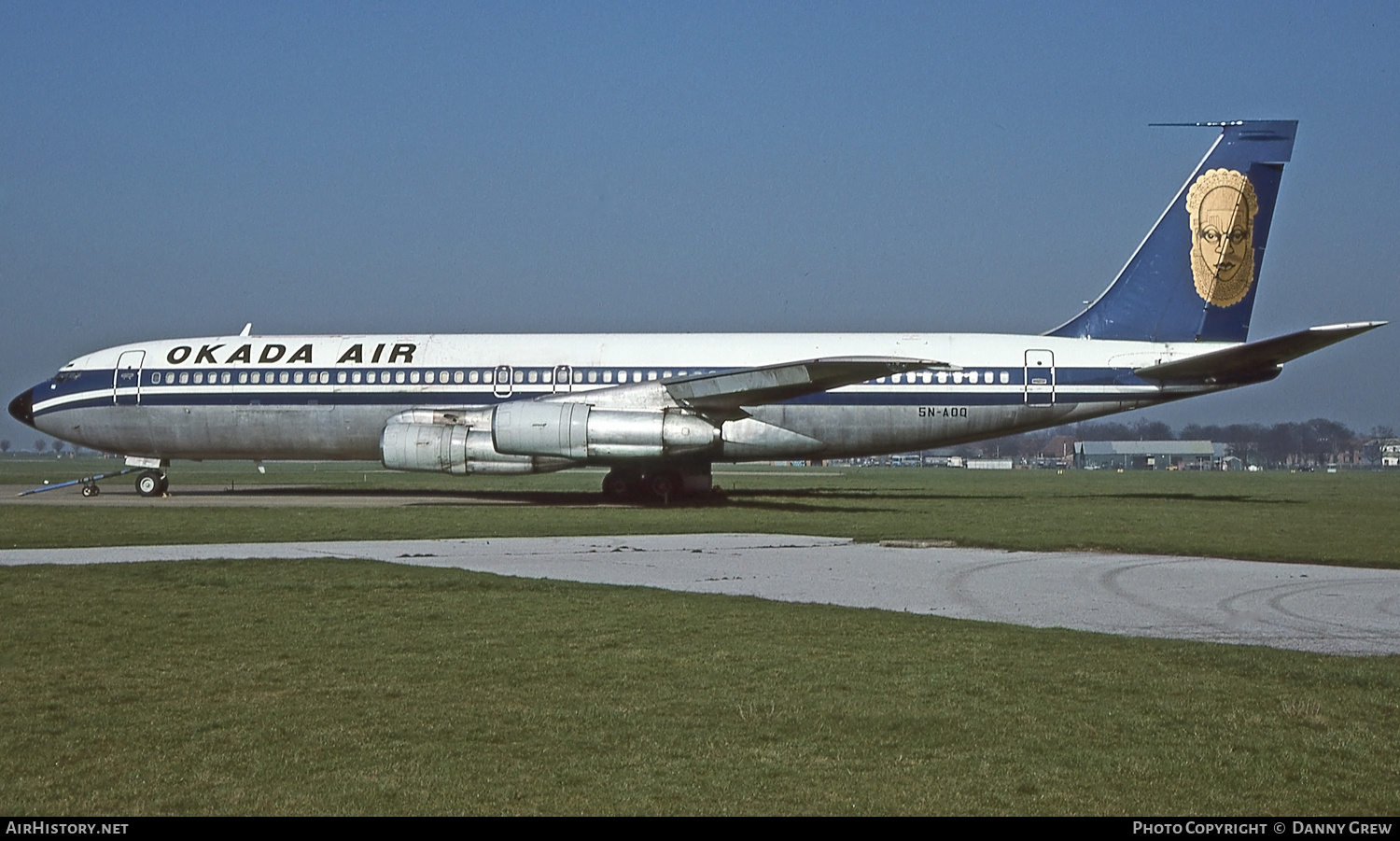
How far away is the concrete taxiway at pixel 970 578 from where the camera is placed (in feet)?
33.7

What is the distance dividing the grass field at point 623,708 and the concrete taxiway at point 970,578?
954mm

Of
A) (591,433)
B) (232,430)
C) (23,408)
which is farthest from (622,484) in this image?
(23,408)

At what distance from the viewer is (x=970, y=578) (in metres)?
13.5

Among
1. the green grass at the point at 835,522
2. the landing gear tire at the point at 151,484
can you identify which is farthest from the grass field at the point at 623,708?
the landing gear tire at the point at 151,484

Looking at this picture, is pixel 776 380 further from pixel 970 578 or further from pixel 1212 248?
pixel 970 578

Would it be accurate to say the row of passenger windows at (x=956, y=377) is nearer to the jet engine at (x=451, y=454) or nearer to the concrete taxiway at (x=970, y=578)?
the jet engine at (x=451, y=454)

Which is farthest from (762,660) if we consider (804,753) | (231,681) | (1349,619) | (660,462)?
(660,462)

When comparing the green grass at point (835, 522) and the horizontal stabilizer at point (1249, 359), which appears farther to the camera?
the horizontal stabilizer at point (1249, 359)

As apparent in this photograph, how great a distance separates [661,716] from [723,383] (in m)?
19.8

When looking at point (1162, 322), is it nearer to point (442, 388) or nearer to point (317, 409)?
point (442, 388)

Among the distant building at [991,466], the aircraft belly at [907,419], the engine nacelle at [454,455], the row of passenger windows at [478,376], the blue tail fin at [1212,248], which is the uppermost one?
the blue tail fin at [1212,248]

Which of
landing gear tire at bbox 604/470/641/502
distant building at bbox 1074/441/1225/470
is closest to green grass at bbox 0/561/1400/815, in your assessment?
landing gear tire at bbox 604/470/641/502

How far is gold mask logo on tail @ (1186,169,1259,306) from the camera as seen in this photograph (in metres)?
28.6
